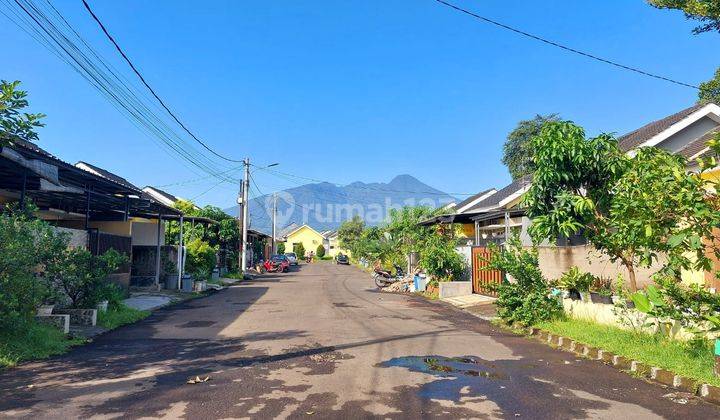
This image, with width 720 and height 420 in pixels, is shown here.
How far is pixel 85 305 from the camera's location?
36.9 feet

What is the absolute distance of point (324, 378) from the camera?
21.9 ft

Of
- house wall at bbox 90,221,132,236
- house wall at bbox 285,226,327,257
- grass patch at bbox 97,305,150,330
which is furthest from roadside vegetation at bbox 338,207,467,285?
house wall at bbox 285,226,327,257

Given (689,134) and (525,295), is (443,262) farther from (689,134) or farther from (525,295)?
(689,134)

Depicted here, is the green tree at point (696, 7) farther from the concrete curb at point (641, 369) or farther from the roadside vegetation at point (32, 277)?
the roadside vegetation at point (32, 277)

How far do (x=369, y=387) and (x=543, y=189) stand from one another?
23.6 ft

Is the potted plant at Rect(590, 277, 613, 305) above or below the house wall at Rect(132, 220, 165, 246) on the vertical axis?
below

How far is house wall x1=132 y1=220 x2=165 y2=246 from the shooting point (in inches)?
884

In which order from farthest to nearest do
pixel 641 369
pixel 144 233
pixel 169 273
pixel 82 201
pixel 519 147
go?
pixel 519 147 < pixel 144 233 < pixel 169 273 < pixel 82 201 < pixel 641 369

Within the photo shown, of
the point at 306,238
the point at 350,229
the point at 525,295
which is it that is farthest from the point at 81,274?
the point at 306,238

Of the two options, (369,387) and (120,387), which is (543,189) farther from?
(120,387)

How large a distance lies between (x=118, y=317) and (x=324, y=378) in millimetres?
7615

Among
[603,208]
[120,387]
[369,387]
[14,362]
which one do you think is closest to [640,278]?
[603,208]

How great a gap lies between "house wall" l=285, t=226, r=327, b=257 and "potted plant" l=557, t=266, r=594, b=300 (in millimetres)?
84963

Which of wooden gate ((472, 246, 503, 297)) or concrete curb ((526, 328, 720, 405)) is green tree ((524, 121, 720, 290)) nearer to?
concrete curb ((526, 328, 720, 405))
